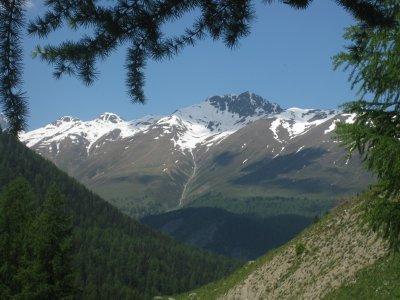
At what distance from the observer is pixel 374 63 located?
448 inches

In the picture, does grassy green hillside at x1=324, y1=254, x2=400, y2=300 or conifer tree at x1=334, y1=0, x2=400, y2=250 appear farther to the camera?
grassy green hillside at x1=324, y1=254, x2=400, y2=300

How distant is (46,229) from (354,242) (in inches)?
921

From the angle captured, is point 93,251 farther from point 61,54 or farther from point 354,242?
point 61,54

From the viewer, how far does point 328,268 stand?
78.2ft

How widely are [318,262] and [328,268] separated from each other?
158cm

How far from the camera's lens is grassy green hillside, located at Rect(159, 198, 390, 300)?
62.6ft

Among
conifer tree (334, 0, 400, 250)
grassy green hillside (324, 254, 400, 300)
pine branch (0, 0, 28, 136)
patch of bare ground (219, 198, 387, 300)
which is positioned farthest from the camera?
patch of bare ground (219, 198, 387, 300)

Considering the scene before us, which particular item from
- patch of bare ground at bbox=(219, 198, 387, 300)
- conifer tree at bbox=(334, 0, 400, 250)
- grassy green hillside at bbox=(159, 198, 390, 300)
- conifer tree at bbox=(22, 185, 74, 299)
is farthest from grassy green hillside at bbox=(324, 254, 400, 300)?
conifer tree at bbox=(22, 185, 74, 299)

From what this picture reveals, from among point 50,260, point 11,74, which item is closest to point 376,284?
point 11,74

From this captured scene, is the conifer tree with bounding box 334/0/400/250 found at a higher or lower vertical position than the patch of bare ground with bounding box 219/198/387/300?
higher

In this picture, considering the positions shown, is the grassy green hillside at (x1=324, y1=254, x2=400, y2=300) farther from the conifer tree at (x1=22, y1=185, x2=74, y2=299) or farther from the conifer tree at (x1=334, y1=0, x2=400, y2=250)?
the conifer tree at (x1=22, y1=185, x2=74, y2=299)

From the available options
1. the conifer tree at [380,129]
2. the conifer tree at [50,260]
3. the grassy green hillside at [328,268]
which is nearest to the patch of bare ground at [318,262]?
the grassy green hillside at [328,268]

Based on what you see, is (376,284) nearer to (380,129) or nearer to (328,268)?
(328,268)

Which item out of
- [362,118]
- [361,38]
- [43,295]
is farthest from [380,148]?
[43,295]
